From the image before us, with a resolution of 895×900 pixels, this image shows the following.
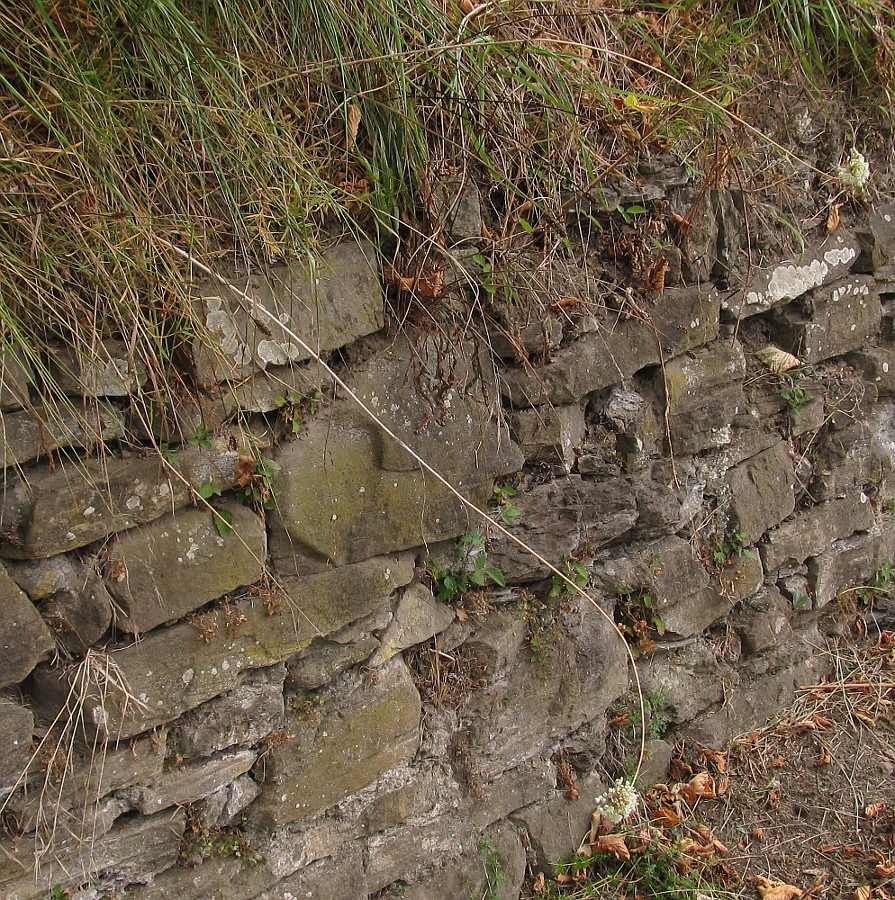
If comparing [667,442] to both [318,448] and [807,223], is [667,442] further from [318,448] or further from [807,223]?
[318,448]

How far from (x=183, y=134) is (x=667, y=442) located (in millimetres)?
1763

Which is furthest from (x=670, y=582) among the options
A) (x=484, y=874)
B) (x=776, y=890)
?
(x=484, y=874)

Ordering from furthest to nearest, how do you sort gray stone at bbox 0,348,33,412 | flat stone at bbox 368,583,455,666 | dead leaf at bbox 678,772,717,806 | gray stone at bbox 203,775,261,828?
dead leaf at bbox 678,772,717,806, flat stone at bbox 368,583,455,666, gray stone at bbox 203,775,261,828, gray stone at bbox 0,348,33,412

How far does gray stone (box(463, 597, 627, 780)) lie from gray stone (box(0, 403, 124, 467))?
126cm

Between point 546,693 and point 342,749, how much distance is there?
2.26 ft

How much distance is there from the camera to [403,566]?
2.32 meters

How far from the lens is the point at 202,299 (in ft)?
6.20

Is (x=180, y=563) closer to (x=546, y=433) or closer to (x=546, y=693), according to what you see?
(x=546, y=433)

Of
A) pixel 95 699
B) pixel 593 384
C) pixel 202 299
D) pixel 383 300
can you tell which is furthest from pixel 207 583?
pixel 593 384

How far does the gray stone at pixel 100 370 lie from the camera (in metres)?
1.76

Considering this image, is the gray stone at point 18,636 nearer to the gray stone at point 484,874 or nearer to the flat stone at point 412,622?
the flat stone at point 412,622

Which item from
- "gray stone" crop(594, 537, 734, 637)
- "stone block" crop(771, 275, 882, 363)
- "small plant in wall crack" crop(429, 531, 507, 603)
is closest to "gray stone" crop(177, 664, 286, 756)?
"small plant in wall crack" crop(429, 531, 507, 603)

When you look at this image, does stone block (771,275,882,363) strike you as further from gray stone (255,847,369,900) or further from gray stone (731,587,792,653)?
gray stone (255,847,369,900)

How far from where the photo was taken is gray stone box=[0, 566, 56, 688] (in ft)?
5.66
